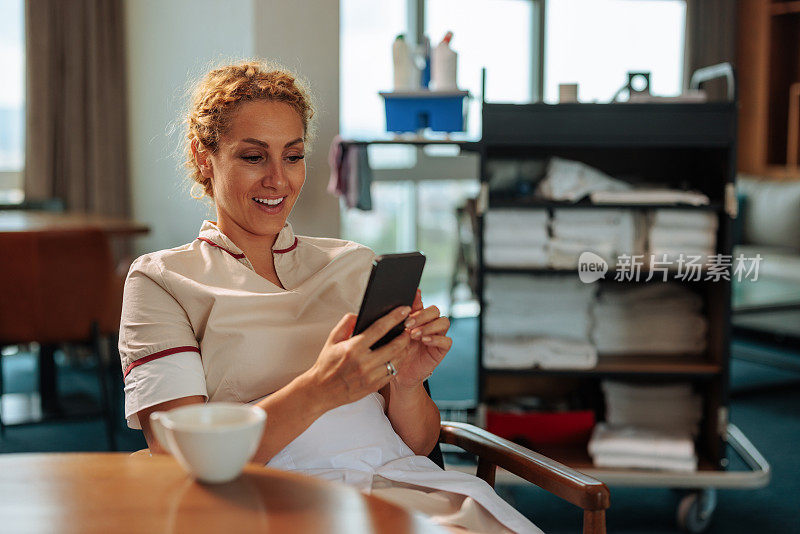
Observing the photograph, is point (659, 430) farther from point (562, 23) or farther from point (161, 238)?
point (562, 23)

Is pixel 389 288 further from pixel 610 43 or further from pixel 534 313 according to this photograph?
pixel 610 43

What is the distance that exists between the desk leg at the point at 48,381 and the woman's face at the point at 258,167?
2302mm

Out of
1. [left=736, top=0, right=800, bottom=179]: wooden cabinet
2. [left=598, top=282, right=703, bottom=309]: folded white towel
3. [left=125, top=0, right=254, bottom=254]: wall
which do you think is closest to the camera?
[left=598, top=282, right=703, bottom=309]: folded white towel

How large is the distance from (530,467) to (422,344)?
0.26m

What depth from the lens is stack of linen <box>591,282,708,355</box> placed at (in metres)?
2.65

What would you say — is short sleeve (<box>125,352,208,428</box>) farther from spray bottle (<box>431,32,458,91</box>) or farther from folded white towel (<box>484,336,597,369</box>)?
spray bottle (<box>431,32,458,91</box>)

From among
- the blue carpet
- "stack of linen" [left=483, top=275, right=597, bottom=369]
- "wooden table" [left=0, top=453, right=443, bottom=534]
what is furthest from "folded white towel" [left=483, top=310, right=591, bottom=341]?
"wooden table" [left=0, top=453, right=443, bottom=534]

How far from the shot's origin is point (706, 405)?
2660 millimetres

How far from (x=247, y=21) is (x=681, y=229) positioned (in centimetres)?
153

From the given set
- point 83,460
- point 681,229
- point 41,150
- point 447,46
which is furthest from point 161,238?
point 83,460

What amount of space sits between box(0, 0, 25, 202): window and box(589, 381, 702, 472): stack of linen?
10.6 feet

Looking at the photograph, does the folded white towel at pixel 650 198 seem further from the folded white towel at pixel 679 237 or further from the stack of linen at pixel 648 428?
the stack of linen at pixel 648 428

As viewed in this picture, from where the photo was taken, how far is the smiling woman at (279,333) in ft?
3.87

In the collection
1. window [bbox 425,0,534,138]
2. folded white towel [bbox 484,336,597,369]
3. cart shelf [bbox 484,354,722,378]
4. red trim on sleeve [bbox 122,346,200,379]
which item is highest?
window [bbox 425,0,534,138]
